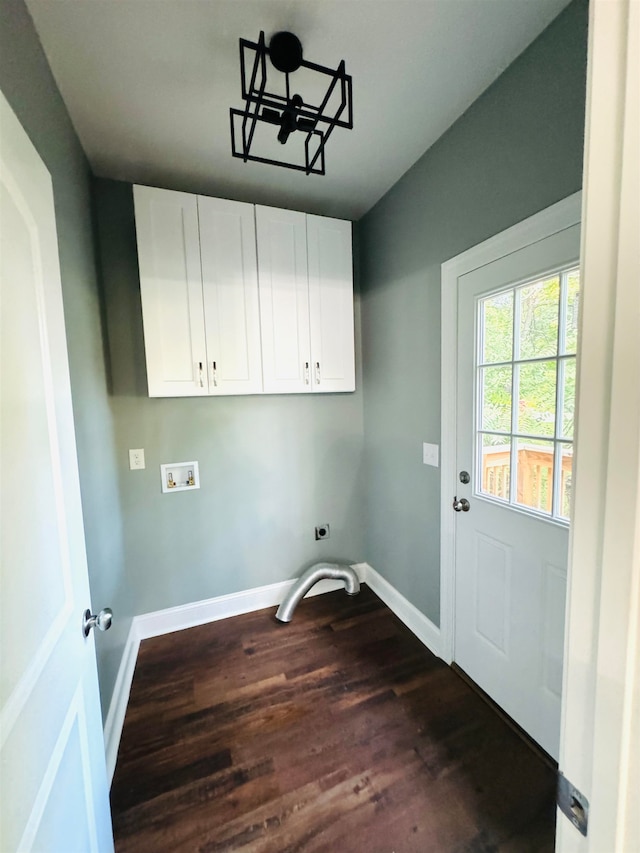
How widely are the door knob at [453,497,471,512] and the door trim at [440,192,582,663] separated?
41 mm

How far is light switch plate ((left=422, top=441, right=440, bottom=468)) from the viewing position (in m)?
1.81

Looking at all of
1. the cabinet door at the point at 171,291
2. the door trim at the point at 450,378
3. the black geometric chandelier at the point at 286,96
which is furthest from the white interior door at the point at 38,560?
the door trim at the point at 450,378

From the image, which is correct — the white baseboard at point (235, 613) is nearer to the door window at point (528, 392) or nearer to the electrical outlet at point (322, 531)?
the electrical outlet at point (322, 531)

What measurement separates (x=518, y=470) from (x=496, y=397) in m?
0.33

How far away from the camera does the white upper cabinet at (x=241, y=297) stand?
1762 millimetres

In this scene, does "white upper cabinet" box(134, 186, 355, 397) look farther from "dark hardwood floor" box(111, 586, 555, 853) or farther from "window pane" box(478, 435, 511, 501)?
"dark hardwood floor" box(111, 586, 555, 853)

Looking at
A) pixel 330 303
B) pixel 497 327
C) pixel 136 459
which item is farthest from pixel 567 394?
pixel 136 459

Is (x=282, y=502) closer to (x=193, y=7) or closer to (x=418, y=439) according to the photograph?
(x=418, y=439)

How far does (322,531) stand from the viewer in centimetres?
246

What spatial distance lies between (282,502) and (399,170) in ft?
7.00

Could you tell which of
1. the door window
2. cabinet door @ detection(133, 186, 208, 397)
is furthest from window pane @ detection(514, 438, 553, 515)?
cabinet door @ detection(133, 186, 208, 397)

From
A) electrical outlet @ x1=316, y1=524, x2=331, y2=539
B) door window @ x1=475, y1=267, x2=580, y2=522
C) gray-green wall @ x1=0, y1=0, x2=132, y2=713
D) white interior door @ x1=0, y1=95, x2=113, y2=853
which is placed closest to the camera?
white interior door @ x1=0, y1=95, x2=113, y2=853

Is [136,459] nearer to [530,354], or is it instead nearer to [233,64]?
[233,64]

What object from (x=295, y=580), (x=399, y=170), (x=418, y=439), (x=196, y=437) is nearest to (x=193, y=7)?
(x=399, y=170)
